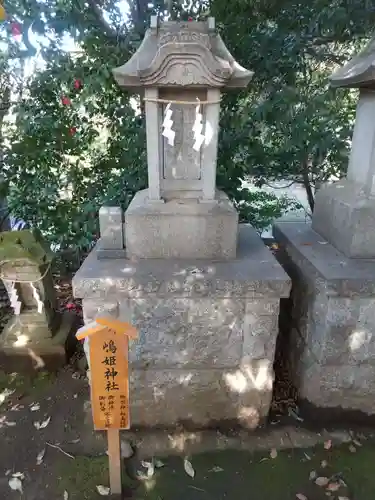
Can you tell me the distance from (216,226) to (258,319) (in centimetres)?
81

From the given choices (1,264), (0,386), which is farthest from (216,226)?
A: (0,386)

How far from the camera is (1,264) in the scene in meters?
3.61

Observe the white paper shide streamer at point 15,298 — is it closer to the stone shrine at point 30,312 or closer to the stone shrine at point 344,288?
the stone shrine at point 30,312

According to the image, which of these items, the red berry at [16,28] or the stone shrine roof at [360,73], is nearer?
the stone shrine roof at [360,73]

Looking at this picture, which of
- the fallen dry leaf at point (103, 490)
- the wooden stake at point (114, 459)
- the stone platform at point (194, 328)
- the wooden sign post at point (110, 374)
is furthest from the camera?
the stone platform at point (194, 328)

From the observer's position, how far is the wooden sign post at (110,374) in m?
2.02

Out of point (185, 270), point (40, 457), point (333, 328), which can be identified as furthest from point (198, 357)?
point (40, 457)

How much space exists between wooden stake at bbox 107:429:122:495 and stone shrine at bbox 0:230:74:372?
5.50 feet

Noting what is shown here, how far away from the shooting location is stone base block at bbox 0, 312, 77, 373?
3.79 metres

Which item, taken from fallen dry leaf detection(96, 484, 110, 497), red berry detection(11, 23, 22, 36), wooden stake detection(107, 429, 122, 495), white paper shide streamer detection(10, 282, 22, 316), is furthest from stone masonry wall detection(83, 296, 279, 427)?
red berry detection(11, 23, 22, 36)

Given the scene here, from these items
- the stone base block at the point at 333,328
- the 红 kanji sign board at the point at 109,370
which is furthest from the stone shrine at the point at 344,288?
the 红 kanji sign board at the point at 109,370

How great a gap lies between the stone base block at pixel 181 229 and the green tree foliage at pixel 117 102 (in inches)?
47.0

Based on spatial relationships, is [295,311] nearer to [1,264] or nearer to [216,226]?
[216,226]

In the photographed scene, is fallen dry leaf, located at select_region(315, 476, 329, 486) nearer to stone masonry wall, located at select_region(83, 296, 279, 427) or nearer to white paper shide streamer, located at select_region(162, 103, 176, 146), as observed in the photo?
stone masonry wall, located at select_region(83, 296, 279, 427)
